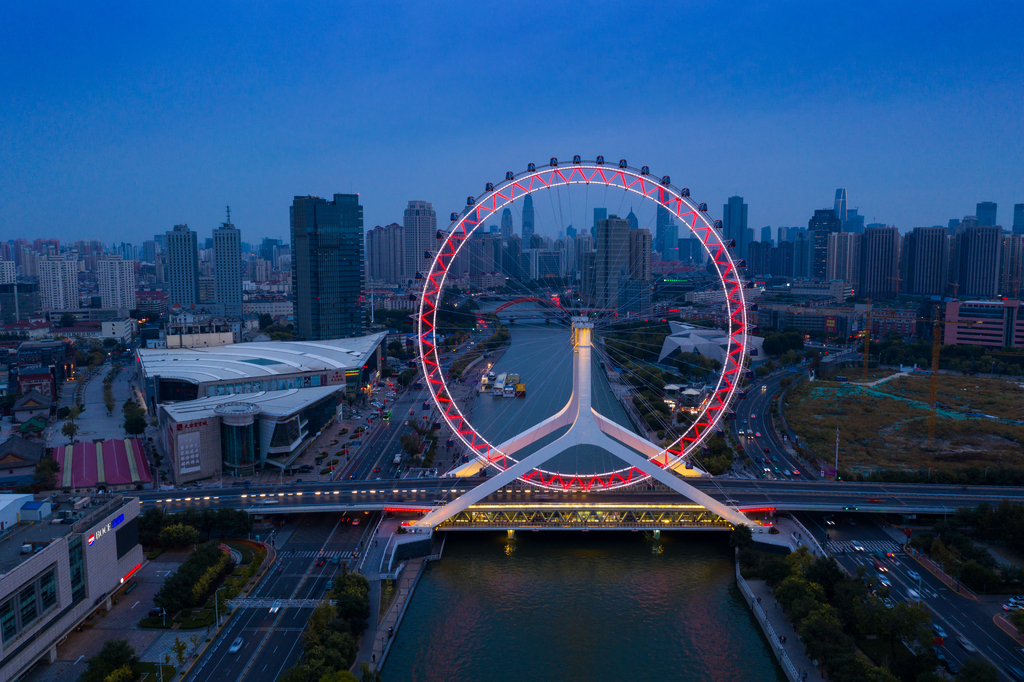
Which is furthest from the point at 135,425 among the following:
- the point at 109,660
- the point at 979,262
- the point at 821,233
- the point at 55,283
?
the point at 821,233

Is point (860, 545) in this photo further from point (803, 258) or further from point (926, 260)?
point (803, 258)

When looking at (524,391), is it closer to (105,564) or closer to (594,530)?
(594,530)

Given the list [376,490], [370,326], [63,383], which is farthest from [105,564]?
[370,326]

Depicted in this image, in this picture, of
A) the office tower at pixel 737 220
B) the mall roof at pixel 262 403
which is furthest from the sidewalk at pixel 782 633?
the office tower at pixel 737 220

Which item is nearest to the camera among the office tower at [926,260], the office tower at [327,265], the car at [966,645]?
the car at [966,645]

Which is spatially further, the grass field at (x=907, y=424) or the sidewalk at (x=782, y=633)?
the grass field at (x=907, y=424)

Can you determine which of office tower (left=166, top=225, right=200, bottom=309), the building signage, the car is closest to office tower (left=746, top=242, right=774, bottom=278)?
office tower (left=166, top=225, right=200, bottom=309)

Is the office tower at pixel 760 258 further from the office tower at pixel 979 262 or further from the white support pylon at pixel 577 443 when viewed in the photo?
the white support pylon at pixel 577 443
